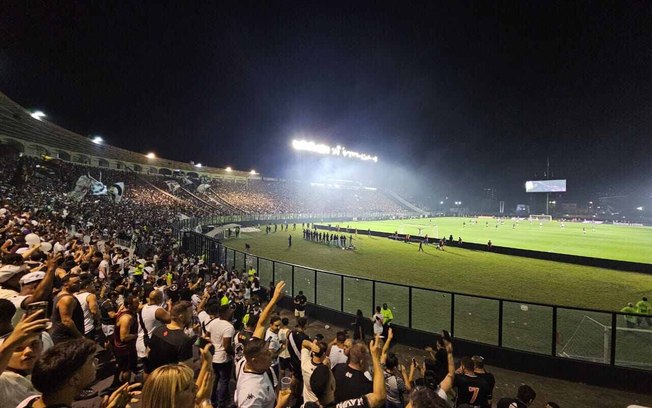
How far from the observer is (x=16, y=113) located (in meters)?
36.3

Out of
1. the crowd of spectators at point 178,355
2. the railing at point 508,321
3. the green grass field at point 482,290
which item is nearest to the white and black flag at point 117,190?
the green grass field at point 482,290

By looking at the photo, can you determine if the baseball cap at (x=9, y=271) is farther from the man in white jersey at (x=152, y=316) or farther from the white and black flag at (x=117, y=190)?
the white and black flag at (x=117, y=190)

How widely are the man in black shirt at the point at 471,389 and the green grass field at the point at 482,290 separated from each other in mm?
4214

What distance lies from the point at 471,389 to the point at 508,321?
7463 millimetres

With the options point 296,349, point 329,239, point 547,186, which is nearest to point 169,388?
point 296,349

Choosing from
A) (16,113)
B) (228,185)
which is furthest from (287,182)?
(16,113)

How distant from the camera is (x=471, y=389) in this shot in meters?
4.37

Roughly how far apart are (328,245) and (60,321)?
2617cm

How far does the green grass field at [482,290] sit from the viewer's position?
8844mm

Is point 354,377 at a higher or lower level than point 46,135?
lower

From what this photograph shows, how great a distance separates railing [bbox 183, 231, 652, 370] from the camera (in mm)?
7719

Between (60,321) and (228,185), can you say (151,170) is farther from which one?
(60,321)

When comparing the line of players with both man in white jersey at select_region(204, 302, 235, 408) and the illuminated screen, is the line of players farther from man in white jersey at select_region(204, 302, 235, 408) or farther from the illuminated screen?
the illuminated screen

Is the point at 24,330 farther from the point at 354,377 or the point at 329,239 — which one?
the point at 329,239
